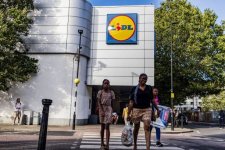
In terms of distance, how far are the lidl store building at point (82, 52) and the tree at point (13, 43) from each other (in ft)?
4.52

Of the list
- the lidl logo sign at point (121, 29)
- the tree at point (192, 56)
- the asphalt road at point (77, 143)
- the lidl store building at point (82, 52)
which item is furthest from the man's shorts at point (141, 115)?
the tree at point (192, 56)

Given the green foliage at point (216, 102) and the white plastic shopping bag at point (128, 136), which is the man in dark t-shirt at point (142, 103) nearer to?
the white plastic shopping bag at point (128, 136)

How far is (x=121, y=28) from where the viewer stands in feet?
80.8

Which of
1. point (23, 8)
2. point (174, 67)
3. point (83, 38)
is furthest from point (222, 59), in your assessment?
point (23, 8)

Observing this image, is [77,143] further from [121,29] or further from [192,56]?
[192,56]

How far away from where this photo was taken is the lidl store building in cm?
2261

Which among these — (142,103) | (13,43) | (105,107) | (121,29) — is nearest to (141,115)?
(142,103)

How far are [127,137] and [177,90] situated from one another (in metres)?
24.1

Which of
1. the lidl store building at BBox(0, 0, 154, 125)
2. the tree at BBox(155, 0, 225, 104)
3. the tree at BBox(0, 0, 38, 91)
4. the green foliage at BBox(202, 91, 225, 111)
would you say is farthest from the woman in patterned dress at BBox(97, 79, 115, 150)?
the green foliage at BBox(202, 91, 225, 111)

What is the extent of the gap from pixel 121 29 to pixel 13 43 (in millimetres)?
9204

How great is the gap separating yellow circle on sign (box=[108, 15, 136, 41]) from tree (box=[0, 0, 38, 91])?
6.49m

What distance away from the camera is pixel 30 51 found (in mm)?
23000

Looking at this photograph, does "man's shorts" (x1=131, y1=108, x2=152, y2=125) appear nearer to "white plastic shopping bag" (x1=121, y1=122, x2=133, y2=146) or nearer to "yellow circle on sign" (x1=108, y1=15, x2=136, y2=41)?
"white plastic shopping bag" (x1=121, y1=122, x2=133, y2=146)

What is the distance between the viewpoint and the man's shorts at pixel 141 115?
22.6ft
